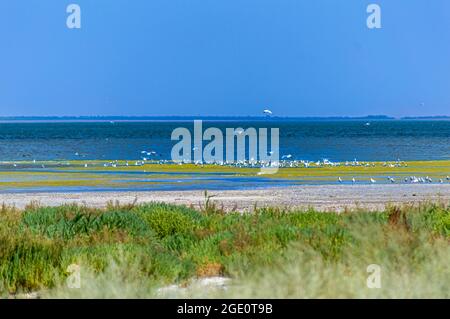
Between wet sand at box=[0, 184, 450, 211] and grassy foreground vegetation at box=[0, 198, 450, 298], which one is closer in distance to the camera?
grassy foreground vegetation at box=[0, 198, 450, 298]

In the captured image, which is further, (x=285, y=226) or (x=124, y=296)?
(x=285, y=226)

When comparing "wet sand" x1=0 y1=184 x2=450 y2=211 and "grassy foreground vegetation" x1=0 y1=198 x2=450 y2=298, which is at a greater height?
"wet sand" x1=0 y1=184 x2=450 y2=211

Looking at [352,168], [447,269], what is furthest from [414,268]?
[352,168]

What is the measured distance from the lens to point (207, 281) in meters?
12.1

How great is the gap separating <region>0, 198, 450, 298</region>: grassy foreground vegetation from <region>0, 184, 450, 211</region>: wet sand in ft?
28.6

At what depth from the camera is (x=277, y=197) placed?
1180 inches

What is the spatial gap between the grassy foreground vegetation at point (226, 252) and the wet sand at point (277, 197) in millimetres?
8710

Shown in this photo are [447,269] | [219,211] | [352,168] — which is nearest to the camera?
[447,269]

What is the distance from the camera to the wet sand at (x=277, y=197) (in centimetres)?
2738

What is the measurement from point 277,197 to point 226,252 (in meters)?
16.4

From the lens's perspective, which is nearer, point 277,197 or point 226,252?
point 226,252

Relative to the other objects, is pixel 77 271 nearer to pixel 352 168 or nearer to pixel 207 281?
pixel 207 281

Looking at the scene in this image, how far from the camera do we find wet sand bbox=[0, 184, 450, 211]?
89.8ft
